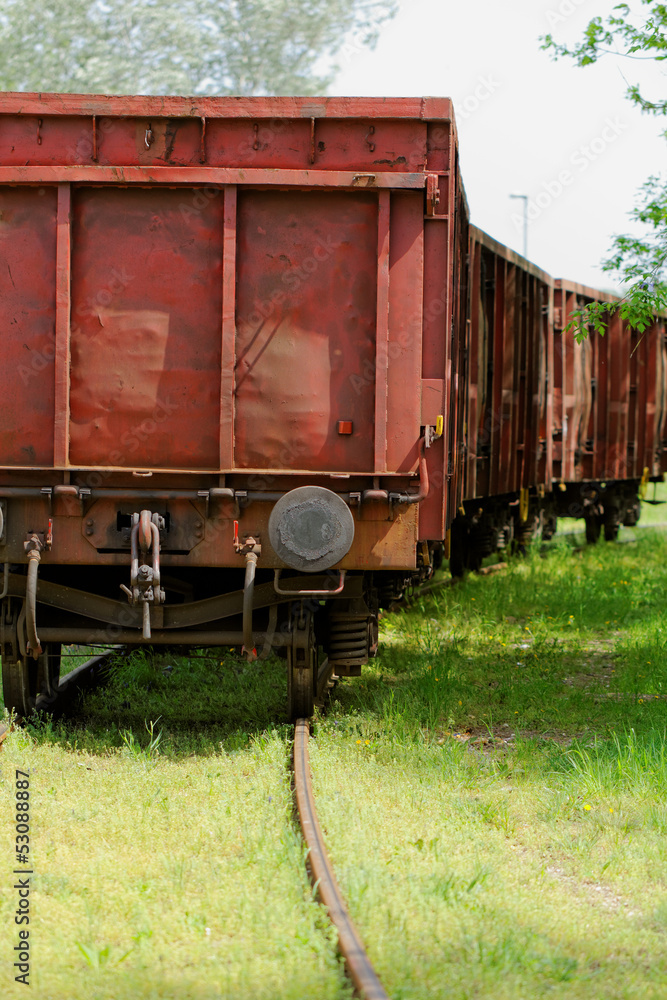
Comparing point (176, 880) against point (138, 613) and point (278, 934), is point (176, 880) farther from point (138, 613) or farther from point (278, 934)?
point (138, 613)

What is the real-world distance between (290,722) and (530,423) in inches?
310

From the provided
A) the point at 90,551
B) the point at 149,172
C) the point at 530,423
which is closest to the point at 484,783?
the point at 90,551

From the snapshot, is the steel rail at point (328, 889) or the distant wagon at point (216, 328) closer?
the steel rail at point (328, 889)

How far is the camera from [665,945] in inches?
153

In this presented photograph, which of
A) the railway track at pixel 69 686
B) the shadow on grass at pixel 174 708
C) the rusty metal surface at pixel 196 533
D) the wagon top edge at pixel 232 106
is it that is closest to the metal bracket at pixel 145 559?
the rusty metal surface at pixel 196 533

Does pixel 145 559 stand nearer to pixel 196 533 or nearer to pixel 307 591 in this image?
pixel 196 533

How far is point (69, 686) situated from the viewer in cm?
723

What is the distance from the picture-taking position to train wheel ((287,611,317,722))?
633cm

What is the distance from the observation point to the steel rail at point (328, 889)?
337 cm

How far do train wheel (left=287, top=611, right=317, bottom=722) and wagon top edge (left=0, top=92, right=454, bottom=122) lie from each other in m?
2.79

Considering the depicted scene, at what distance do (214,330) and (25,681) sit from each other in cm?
236

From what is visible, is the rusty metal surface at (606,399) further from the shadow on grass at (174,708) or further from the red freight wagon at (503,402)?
the shadow on grass at (174,708)

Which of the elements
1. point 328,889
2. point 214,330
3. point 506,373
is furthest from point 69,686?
point 506,373

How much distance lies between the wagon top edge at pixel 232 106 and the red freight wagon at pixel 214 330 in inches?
0.4
